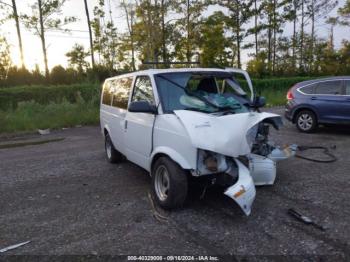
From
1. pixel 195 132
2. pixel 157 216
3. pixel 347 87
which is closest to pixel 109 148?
pixel 157 216

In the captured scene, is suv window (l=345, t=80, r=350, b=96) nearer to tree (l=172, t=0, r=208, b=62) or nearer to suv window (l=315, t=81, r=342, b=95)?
suv window (l=315, t=81, r=342, b=95)

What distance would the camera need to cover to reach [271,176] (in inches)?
195

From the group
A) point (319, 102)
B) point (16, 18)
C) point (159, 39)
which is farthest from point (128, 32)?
point (319, 102)

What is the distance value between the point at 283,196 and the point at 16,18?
2562 cm

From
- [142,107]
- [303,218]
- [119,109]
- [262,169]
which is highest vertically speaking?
[142,107]

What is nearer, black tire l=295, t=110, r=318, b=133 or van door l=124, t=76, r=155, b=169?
van door l=124, t=76, r=155, b=169

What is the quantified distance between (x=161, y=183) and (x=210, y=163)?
0.87 m

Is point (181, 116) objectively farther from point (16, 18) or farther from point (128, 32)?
point (128, 32)

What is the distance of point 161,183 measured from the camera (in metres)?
4.50

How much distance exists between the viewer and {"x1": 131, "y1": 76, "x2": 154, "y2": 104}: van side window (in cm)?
490

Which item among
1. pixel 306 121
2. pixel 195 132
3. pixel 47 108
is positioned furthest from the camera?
pixel 47 108

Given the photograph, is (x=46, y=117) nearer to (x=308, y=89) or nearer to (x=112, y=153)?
(x=112, y=153)

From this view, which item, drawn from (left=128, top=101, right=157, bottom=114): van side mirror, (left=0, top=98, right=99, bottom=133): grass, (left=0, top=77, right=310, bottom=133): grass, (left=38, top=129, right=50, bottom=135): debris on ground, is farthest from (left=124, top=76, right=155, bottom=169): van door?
(left=0, top=98, right=99, bottom=133): grass

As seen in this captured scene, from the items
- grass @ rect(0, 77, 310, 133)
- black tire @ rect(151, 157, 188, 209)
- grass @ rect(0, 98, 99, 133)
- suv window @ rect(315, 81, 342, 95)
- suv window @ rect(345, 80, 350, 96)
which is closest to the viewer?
black tire @ rect(151, 157, 188, 209)
